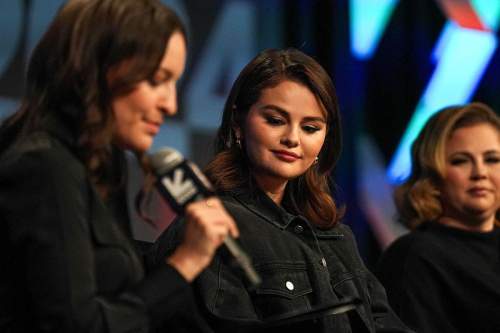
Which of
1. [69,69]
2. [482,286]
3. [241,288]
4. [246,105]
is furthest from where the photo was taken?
[482,286]

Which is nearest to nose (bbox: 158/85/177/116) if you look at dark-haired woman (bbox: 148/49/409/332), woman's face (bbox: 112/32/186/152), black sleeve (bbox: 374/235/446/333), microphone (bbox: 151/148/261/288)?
woman's face (bbox: 112/32/186/152)

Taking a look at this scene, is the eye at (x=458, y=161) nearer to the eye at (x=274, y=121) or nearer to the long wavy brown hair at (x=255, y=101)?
the long wavy brown hair at (x=255, y=101)

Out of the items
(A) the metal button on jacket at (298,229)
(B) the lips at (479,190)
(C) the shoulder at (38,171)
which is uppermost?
(B) the lips at (479,190)

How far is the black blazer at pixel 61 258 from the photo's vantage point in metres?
1.08

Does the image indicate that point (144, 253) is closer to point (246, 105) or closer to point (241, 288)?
point (241, 288)

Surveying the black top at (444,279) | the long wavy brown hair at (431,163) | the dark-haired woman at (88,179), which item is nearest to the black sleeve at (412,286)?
the black top at (444,279)

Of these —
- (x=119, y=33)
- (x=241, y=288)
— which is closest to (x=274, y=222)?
(x=241, y=288)

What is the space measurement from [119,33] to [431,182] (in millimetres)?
1758

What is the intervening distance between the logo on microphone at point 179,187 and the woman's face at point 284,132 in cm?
79

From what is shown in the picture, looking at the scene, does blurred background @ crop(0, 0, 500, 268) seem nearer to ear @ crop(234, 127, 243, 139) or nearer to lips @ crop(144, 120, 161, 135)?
ear @ crop(234, 127, 243, 139)

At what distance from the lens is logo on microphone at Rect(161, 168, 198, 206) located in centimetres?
117

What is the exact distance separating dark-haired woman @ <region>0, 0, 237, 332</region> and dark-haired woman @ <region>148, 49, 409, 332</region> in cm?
54

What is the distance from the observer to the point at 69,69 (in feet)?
3.82

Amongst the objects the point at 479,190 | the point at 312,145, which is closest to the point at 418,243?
the point at 479,190
